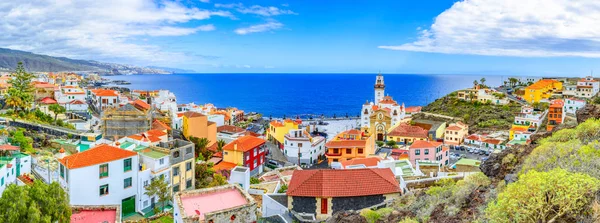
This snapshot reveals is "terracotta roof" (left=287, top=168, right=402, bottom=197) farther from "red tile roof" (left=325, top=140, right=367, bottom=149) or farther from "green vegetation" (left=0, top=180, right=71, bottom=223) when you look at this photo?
"red tile roof" (left=325, top=140, right=367, bottom=149)

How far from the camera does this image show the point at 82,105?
58.0 m

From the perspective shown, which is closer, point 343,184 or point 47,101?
point 343,184

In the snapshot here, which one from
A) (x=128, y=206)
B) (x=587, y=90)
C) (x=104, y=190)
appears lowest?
(x=128, y=206)

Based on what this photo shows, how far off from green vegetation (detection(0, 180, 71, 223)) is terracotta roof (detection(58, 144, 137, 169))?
8126mm

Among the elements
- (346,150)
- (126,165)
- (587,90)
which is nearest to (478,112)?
(587,90)

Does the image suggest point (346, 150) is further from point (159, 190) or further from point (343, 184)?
point (343, 184)

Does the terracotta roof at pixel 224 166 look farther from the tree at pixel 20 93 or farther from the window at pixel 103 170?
the tree at pixel 20 93

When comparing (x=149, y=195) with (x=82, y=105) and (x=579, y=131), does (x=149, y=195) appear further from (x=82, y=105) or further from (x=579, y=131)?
(x=82, y=105)

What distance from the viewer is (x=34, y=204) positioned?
12578mm

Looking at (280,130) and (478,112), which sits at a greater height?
(478,112)

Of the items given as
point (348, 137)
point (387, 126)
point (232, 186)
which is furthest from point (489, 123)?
point (232, 186)

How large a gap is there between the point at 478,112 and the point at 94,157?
70.3 meters


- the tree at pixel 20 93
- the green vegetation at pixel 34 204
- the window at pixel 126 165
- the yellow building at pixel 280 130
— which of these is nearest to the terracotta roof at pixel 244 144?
the yellow building at pixel 280 130

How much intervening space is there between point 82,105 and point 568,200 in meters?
62.2
